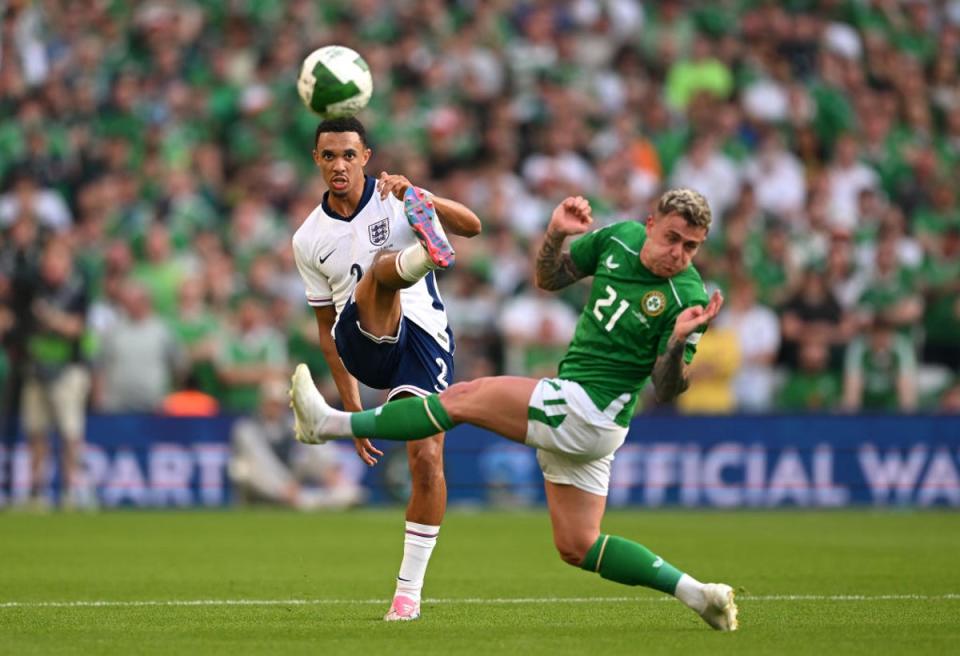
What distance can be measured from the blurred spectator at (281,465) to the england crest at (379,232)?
9.15m

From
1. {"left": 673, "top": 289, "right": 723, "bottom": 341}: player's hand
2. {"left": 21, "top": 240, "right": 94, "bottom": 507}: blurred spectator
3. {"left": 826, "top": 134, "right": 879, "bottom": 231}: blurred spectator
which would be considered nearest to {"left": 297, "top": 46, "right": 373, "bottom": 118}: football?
{"left": 673, "top": 289, "right": 723, "bottom": 341}: player's hand

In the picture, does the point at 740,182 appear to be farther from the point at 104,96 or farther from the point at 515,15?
the point at 104,96

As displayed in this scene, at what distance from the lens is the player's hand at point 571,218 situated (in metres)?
8.32

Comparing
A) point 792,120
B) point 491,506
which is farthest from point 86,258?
point 792,120

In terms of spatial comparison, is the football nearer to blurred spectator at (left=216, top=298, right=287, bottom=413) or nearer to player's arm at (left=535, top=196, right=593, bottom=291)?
player's arm at (left=535, top=196, right=593, bottom=291)

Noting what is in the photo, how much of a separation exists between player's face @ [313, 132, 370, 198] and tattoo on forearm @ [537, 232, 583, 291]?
1.48 metres

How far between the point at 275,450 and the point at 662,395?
11414mm

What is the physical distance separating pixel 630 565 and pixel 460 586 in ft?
10.2

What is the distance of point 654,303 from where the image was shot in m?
8.24

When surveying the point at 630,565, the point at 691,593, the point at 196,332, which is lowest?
the point at 691,593

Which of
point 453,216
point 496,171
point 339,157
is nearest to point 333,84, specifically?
point 339,157

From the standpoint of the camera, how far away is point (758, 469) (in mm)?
19406

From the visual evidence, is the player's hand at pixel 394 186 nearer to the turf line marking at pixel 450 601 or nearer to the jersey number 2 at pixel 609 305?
the jersey number 2 at pixel 609 305

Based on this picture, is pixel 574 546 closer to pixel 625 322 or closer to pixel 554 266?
pixel 625 322
